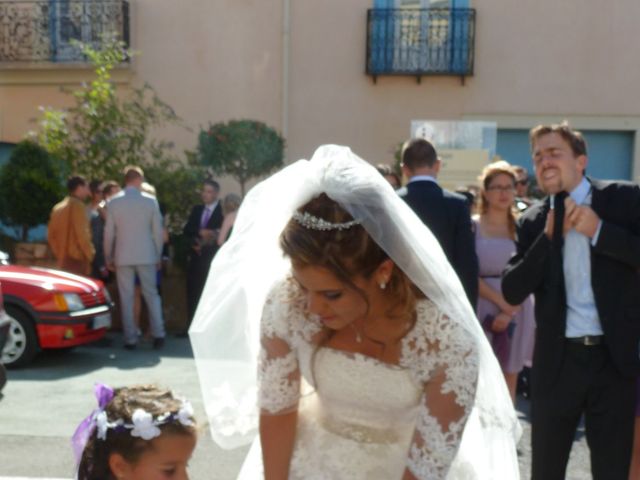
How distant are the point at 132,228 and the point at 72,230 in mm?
945

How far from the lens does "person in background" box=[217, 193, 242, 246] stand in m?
10.7

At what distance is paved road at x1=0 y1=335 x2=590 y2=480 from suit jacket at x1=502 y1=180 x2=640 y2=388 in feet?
6.58

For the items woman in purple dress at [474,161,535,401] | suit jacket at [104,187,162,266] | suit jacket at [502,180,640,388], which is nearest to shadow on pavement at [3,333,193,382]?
suit jacket at [104,187,162,266]

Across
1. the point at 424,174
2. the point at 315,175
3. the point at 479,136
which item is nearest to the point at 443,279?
the point at 315,175

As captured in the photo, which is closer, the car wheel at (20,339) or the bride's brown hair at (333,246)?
the bride's brown hair at (333,246)

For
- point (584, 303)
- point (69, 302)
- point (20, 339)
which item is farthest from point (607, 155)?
point (584, 303)

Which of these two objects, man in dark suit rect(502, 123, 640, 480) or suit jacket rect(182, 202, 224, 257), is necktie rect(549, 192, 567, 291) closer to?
man in dark suit rect(502, 123, 640, 480)

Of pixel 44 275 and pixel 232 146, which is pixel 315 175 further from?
pixel 232 146

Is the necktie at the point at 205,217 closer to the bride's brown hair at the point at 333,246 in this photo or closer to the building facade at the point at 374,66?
the building facade at the point at 374,66

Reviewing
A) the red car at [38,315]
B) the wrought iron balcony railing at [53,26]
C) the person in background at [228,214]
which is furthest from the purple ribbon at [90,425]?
the wrought iron balcony railing at [53,26]

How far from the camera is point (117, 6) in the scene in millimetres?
18000

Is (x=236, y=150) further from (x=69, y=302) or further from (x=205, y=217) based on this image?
(x=69, y=302)

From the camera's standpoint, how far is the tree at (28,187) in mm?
12273

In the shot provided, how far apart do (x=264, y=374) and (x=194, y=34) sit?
16105mm
